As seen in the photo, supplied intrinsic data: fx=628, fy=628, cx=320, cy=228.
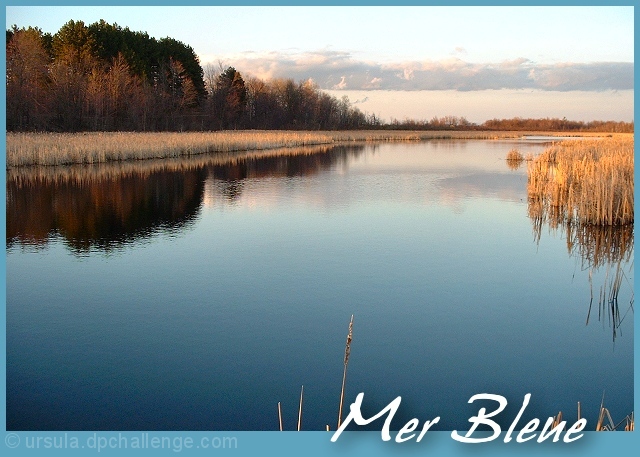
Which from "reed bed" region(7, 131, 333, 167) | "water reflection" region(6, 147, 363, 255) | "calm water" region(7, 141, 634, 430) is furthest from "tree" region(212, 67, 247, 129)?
"calm water" region(7, 141, 634, 430)

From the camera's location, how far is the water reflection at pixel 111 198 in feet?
25.7

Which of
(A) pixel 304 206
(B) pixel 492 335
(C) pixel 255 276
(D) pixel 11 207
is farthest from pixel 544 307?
(D) pixel 11 207

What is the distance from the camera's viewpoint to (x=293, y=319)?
15.0ft

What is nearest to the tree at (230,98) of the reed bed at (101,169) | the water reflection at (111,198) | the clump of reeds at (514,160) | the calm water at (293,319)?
the reed bed at (101,169)

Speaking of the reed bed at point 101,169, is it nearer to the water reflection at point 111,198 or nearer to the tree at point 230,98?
the water reflection at point 111,198

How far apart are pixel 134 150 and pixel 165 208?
10.3 metres

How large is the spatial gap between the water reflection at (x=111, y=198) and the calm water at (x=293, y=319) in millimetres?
83

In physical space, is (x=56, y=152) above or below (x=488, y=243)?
above

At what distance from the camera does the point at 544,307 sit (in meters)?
4.98

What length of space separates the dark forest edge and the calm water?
1882 cm

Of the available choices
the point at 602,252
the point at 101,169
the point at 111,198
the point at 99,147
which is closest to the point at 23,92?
the point at 99,147

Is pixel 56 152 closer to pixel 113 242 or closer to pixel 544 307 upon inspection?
pixel 113 242

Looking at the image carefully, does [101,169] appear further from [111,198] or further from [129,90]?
[129,90]

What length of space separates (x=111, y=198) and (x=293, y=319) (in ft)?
23.9
